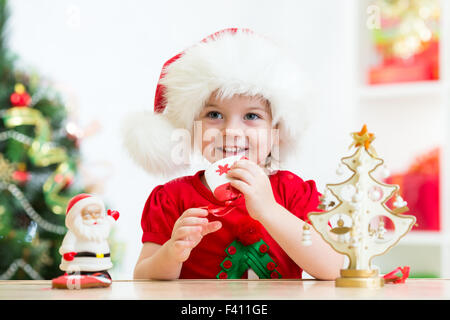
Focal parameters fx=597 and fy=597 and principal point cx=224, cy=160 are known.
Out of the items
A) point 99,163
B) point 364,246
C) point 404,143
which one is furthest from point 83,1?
point 364,246

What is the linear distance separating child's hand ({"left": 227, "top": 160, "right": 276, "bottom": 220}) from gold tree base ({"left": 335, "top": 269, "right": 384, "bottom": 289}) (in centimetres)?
22

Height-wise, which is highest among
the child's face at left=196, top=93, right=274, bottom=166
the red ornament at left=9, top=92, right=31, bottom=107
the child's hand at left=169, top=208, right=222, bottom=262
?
the red ornament at left=9, top=92, right=31, bottom=107

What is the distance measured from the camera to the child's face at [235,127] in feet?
3.38

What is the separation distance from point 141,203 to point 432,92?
135 cm

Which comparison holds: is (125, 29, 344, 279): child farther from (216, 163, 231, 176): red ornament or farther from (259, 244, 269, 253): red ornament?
(216, 163, 231, 176): red ornament

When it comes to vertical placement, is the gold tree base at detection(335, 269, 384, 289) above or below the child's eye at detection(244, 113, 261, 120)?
below

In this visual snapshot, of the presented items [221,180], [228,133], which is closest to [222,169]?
[221,180]

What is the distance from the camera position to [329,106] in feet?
8.13

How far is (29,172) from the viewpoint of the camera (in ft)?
7.30

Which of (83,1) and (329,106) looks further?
(83,1)

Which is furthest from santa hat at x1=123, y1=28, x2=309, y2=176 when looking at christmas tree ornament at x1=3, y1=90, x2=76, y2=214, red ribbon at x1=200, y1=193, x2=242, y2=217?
christmas tree ornament at x1=3, y1=90, x2=76, y2=214

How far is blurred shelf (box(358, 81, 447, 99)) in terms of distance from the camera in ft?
7.50

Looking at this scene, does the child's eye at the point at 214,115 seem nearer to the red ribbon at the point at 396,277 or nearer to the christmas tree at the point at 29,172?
the red ribbon at the point at 396,277
